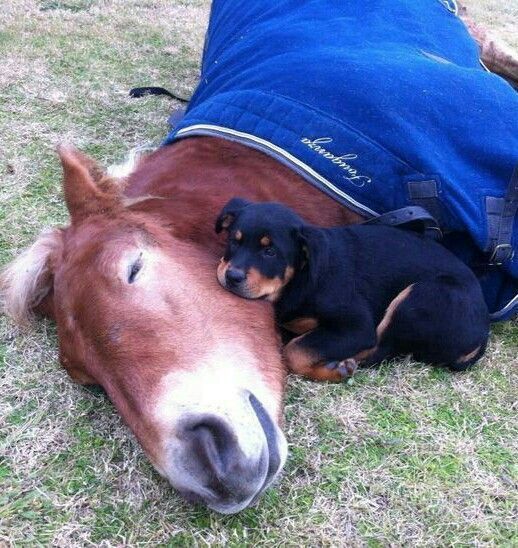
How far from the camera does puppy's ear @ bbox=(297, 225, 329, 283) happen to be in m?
2.37

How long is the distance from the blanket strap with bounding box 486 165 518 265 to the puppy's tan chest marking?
0.82 meters

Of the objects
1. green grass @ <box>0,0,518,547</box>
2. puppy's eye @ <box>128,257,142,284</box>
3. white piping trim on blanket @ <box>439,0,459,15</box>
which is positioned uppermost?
white piping trim on blanket @ <box>439,0,459,15</box>

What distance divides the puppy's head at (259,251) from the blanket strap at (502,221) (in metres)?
0.84

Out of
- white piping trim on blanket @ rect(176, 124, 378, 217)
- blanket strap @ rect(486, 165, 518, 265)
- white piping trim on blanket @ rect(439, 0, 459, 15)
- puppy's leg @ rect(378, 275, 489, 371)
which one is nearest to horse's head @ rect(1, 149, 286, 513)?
white piping trim on blanket @ rect(176, 124, 378, 217)

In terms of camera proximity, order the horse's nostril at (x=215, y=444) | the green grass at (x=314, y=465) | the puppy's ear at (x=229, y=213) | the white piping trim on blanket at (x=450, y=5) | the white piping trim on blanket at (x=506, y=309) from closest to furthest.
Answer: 1. the horse's nostril at (x=215, y=444)
2. the green grass at (x=314, y=465)
3. the puppy's ear at (x=229, y=213)
4. the white piping trim on blanket at (x=506, y=309)
5. the white piping trim on blanket at (x=450, y=5)

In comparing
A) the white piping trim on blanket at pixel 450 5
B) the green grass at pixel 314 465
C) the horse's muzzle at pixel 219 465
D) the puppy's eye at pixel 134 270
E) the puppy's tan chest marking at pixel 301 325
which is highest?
the white piping trim on blanket at pixel 450 5

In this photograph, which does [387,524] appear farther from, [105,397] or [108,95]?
[108,95]

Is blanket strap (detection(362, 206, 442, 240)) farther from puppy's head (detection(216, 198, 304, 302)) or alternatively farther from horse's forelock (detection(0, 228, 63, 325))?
horse's forelock (detection(0, 228, 63, 325))

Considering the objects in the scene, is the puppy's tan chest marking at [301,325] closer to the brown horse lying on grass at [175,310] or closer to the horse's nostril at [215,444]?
the brown horse lying on grass at [175,310]

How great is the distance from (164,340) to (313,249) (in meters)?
0.66

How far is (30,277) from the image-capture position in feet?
8.60

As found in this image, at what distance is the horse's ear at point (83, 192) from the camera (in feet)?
8.36

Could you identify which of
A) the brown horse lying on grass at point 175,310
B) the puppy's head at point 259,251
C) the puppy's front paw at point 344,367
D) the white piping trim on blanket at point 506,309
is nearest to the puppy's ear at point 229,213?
the puppy's head at point 259,251

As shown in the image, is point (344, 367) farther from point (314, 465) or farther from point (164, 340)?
point (164, 340)
